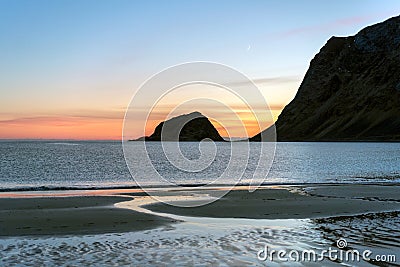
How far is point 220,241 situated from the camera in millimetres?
15641

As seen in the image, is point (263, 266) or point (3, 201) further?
point (3, 201)

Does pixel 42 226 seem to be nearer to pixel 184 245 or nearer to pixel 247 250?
pixel 184 245

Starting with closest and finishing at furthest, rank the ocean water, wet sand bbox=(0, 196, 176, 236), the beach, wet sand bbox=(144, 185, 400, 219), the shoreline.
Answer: the beach, wet sand bbox=(0, 196, 176, 236), the shoreline, wet sand bbox=(144, 185, 400, 219), the ocean water

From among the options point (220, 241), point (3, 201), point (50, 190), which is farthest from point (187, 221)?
point (50, 190)

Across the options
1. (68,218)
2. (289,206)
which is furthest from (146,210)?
(289,206)

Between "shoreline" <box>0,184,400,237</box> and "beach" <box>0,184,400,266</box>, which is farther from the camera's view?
"shoreline" <box>0,184,400,237</box>

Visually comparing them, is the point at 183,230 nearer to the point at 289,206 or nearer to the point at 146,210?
the point at 146,210

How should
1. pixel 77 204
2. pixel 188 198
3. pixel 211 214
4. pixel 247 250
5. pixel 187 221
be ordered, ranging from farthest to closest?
pixel 188 198
pixel 77 204
pixel 211 214
pixel 187 221
pixel 247 250

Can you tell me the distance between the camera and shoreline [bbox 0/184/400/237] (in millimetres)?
18844

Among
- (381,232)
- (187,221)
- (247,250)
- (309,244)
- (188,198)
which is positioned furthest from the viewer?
(188,198)

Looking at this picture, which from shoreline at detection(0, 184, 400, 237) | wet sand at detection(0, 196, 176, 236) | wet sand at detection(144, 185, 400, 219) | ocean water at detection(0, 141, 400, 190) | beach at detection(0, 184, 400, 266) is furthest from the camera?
ocean water at detection(0, 141, 400, 190)

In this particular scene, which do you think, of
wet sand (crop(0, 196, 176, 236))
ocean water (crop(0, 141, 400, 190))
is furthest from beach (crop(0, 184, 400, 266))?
ocean water (crop(0, 141, 400, 190))

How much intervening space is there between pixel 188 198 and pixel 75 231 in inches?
529

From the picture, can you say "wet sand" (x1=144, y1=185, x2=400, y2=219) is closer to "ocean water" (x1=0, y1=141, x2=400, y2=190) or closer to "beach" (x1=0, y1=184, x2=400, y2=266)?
"beach" (x1=0, y1=184, x2=400, y2=266)
